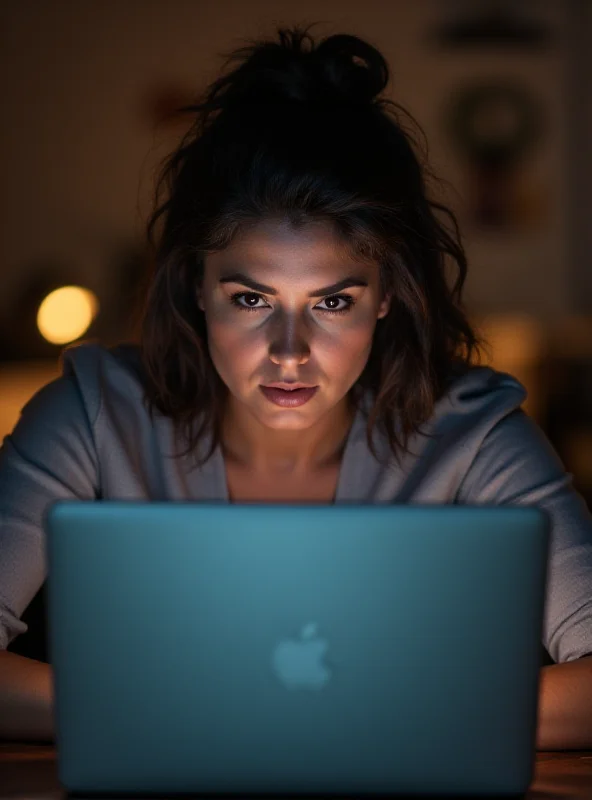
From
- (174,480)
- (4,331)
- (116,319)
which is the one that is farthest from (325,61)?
(116,319)

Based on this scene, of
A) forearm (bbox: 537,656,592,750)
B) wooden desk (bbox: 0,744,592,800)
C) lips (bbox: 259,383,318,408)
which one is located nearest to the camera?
wooden desk (bbox: 0,744,592,800)

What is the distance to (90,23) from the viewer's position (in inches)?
164

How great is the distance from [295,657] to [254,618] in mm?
43

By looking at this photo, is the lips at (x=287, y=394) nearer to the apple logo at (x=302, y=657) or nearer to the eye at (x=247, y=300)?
the eye at (x=247, y=300)

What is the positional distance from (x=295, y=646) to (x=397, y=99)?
346cm

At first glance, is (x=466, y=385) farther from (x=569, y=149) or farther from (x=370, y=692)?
(x=569, y=149)

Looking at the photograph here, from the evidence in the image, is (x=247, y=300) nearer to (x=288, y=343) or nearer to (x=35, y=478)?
(x=288, y=343)

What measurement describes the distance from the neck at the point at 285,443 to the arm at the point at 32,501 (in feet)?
0.72

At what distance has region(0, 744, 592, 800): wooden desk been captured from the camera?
0.90 metres

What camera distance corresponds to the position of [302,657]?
79 cm

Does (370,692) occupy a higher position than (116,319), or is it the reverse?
(370,692)

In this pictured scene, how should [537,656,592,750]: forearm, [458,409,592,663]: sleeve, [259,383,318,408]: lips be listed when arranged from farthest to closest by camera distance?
[259,383,318,408]: lips, [458,409,592,663]: sleeve, [537,656,592,750]: forearm

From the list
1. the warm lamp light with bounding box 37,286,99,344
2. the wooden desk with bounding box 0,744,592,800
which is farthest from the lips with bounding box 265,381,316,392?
the warm lamp light with bounding box 37,286,99,344

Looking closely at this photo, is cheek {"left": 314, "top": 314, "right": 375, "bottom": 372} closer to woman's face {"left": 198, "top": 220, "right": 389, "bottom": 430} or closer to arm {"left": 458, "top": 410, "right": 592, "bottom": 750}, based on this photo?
woman's face {"left": 198, "top": 220, "right": 389, "bottom": 430}
